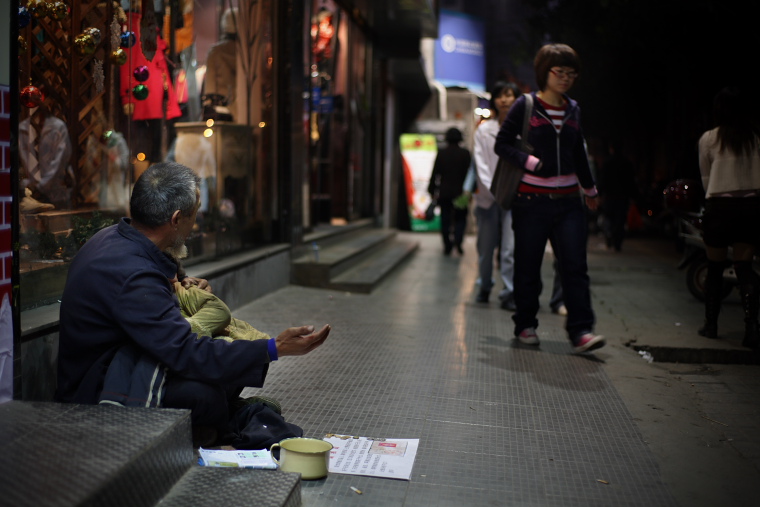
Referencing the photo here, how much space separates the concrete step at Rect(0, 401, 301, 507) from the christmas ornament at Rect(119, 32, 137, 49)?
309cm

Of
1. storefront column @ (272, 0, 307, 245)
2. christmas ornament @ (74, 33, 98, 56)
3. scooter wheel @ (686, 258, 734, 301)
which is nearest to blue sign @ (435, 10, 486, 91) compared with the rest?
storefront column @ (272, 0, 307, 245)

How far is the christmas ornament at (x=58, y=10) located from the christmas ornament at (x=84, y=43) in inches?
8.9

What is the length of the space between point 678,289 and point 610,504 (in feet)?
21.9

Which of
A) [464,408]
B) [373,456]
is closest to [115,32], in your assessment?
[464,408]

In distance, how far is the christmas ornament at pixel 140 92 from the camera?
5.65 meters

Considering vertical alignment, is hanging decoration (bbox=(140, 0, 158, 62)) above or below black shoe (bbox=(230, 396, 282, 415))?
above

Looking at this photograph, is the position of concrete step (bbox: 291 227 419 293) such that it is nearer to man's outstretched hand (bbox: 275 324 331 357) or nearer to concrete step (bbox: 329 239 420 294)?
concrete step (bbox: 329 239 420 294)

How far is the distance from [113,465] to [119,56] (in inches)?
143

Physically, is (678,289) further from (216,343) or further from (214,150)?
(216,343)

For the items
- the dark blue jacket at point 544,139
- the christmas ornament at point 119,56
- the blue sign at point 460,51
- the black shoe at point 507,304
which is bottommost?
the black shoe at point 507,304

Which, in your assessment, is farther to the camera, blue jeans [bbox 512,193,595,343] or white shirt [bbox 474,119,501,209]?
white shirt [bbox 474,119,501,209]

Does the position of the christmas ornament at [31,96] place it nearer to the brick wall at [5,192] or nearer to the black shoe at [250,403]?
the brick wall at [5,192]

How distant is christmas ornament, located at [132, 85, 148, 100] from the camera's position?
5.65 meters

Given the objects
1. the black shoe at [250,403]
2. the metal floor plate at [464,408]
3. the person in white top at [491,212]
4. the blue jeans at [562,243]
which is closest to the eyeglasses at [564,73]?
the blue jeans at [562,243]
